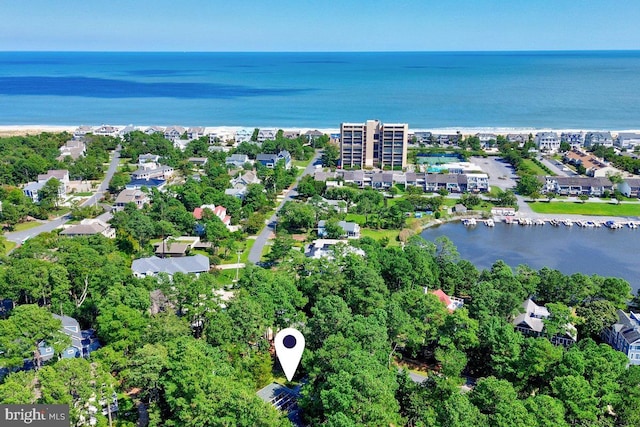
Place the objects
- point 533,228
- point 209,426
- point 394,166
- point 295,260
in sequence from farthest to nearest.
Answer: point 394,166, point 533,228, point 295,260, point 209,426

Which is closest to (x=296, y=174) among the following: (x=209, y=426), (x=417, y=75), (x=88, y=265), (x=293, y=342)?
(x=88, y=265)

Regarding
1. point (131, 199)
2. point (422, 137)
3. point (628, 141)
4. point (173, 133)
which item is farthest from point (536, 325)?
point (173, 133)

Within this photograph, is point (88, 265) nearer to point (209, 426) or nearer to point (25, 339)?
point (25, 339)

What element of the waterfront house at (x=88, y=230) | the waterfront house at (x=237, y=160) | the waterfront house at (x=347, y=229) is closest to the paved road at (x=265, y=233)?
the waterfront house at (x=347, y=229)

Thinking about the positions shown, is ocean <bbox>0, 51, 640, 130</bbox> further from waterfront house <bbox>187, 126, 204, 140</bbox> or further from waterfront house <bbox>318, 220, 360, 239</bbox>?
waterfront house <bbox>318, 220, 360, 239</bbox>

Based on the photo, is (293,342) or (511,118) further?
(511,118)

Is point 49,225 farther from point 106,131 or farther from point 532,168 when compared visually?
point 532,168

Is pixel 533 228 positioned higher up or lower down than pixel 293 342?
lower down
